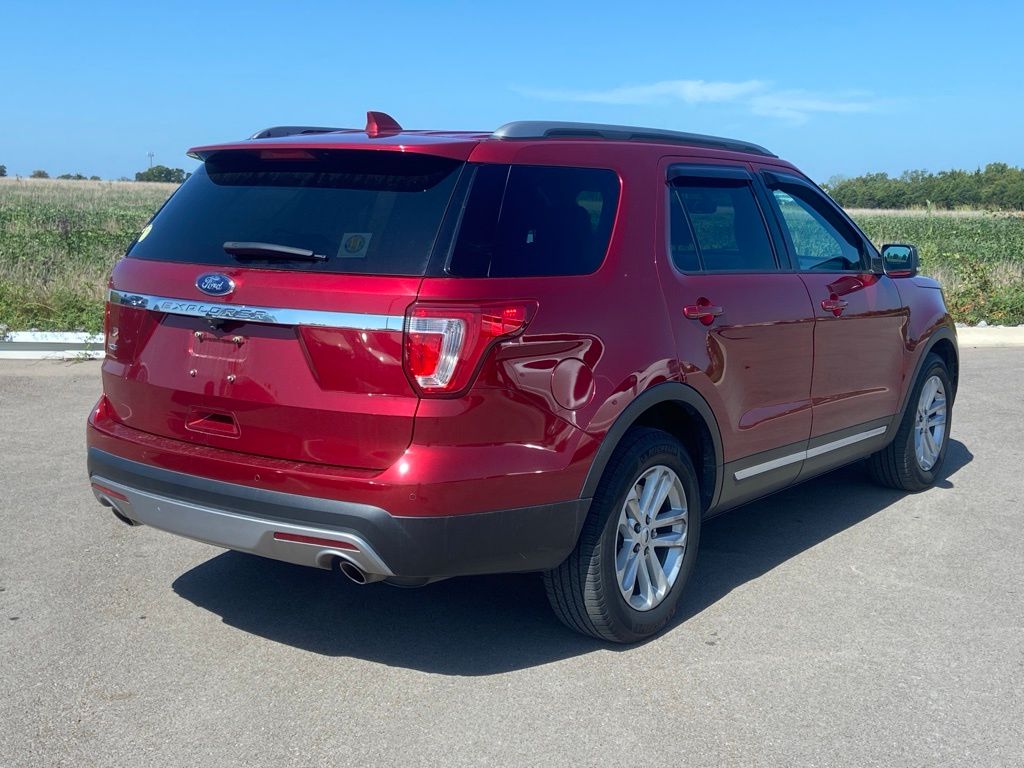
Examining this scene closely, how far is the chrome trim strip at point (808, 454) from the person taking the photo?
5023 mm

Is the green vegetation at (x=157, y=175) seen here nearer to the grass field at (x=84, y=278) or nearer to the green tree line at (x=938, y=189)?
the green tree line at (x=938, y=189)

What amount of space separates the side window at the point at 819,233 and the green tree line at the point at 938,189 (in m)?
68.5

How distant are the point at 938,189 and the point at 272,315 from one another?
83.3 metres

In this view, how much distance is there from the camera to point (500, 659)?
4.23 m

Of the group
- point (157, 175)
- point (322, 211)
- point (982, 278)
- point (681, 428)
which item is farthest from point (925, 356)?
point (157, 175)

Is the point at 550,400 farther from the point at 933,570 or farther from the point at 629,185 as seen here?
the point at 933,570

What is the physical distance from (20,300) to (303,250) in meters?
9.43

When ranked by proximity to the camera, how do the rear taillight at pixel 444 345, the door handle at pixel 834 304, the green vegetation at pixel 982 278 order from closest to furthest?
the rear taillight at pixel 444 345 → the door handle at pixel 834 304 → the green vegetation at pixel 982 278

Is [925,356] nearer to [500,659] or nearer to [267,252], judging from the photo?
[500,659]

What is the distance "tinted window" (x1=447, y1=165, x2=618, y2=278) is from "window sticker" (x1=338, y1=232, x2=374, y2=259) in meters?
0.31

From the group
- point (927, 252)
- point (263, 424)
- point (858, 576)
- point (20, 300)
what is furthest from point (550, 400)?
point (927, 252)

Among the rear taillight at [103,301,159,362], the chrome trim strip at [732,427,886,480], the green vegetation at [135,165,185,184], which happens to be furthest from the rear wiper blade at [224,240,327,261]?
the green vegetation at [135,165,185,184]

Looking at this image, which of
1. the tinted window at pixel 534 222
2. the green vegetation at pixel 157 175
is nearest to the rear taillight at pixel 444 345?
the tinted window at pixel 534 222

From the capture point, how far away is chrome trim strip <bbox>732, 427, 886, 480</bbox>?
502cm
